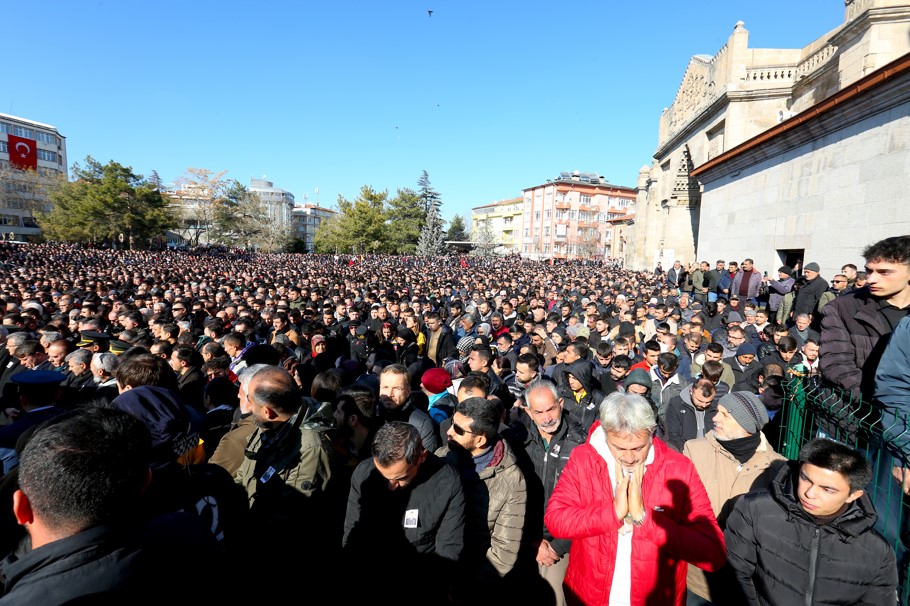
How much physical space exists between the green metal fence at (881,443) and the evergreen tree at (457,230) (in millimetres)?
74708

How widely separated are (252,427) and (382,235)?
57938 millimetres

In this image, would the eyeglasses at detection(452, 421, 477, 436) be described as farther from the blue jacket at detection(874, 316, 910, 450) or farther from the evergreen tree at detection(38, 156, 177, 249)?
the evergreen tree at detection(38, 156, 177, 249)

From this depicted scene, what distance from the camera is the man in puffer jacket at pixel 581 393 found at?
440cm

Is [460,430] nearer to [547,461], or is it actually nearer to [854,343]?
[547,461]

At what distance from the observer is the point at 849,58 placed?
45.0ft

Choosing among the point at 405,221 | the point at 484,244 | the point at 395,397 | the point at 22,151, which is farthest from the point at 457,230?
the point at 395,397

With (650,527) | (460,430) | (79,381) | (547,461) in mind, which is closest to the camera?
(650,527)

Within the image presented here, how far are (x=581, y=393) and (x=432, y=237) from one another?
55807 millimetres

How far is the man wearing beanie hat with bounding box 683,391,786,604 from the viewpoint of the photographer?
9.36ft

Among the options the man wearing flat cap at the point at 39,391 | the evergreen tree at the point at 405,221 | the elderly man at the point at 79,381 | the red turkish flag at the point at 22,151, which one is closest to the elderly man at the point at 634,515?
the man wearing flat cap at the point at 39,391

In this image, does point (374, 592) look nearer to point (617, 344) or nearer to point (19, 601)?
point (19, 601)

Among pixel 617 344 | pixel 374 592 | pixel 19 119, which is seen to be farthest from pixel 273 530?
pixel 19 119

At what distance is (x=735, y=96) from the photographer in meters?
18.8

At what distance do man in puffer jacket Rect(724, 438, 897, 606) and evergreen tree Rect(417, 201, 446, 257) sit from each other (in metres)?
55.7
